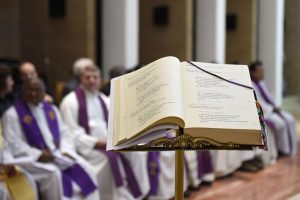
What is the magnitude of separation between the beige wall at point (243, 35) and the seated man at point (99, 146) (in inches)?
286

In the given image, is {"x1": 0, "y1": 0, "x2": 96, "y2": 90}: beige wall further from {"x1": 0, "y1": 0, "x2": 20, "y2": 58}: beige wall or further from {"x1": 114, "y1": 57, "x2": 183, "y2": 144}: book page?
{"x1": 114, "y1": 57, "x2": 183, "y2": 144}: book page

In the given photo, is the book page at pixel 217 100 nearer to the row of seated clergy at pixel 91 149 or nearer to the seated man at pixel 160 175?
the row of seated clergy at pixel 91 149

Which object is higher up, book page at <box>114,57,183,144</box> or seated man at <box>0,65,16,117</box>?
book page at <box>114,57,183,144</box>

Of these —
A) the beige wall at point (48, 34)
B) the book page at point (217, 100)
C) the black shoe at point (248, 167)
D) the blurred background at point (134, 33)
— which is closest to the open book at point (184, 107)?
the book page at point (217, 100)

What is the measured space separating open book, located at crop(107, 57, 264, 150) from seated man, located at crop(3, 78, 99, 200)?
2.41 meters

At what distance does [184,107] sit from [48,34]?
23.8 feet

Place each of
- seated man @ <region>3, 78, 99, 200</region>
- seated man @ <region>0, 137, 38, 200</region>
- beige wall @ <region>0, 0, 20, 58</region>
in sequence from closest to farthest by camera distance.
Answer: seated man @ <region>0, 137, 38, 200</region> → seated man @ <region>3, 78, 99, 200</region> → beige wall @ <region>0, 0, 20, 58</region>

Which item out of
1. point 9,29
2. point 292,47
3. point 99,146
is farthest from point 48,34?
point 292,47

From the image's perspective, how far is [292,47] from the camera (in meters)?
17.3

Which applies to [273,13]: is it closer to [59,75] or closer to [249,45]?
[249,45]

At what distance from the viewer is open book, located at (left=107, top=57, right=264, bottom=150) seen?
2.00m

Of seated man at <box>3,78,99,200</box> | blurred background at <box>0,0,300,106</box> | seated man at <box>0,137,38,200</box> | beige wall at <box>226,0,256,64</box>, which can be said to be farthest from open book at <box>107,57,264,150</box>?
beige wall at <box>226,0,256,64</box>

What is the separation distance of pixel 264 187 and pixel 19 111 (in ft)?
11.2

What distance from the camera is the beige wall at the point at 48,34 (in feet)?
27.0
